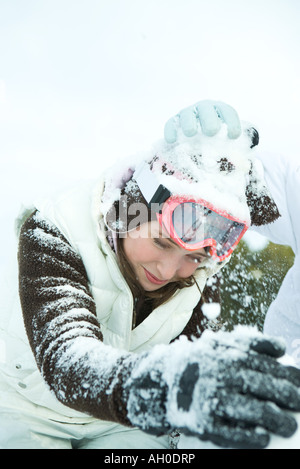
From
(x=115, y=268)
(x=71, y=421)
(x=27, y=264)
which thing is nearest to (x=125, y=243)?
(x=115, y=268)

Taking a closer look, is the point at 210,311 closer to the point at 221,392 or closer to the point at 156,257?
the point at 156,257

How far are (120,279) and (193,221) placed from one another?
0.38m

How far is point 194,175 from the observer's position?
5.37 feet

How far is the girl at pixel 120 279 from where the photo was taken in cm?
122

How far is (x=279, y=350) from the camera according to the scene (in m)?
1.00

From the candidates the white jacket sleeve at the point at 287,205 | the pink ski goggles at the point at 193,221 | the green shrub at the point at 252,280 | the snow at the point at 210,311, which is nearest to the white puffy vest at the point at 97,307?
the snow at the point at 210,311

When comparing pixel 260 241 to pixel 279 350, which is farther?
pixel 260 241

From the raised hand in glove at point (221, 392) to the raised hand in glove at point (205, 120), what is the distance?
3.00 ft

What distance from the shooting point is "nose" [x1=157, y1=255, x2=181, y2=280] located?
168 centimetres

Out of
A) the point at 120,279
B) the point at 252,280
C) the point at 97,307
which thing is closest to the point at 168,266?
the point at 120,279

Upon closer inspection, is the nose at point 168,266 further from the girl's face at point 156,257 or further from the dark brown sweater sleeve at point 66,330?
the dark brown sweater sleeve at point 66,330

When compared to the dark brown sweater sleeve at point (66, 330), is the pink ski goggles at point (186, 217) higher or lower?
higher
